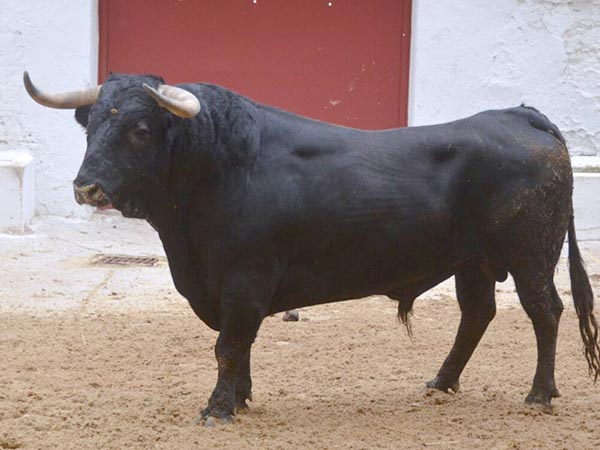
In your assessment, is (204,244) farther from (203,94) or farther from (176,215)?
(203,94)

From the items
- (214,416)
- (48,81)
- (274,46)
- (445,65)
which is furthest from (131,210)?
(445,65)

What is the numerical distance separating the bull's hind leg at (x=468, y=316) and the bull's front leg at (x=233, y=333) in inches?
45.2

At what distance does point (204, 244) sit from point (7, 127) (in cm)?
558

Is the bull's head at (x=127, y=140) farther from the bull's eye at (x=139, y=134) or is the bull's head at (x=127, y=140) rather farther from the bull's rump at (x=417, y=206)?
the bull's rump at (x=417, y=206)

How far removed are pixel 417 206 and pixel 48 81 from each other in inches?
225

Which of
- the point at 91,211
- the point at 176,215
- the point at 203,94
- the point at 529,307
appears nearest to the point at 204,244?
the point at 176,215

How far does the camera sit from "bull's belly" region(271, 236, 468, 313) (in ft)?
18.8

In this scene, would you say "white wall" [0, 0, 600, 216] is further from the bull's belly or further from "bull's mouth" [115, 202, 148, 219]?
"bull's mouth" [115, 202, 148, 219]

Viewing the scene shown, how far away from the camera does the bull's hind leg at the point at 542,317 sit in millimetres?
5914

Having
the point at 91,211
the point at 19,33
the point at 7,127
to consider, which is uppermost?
the point at 19,33

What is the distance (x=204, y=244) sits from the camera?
5.60 m

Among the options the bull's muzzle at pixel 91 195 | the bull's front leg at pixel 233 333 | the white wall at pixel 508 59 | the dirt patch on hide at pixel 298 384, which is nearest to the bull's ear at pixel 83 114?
the bull's muzzle at pixel 91 195

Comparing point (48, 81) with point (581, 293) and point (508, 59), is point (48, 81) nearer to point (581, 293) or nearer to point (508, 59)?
point (508, 59)

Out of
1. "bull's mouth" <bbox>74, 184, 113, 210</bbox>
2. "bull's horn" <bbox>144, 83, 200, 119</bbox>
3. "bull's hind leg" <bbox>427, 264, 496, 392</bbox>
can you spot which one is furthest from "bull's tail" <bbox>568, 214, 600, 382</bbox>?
"bull's mouth" <bbox>74, 184, 113, 210</bbox>
